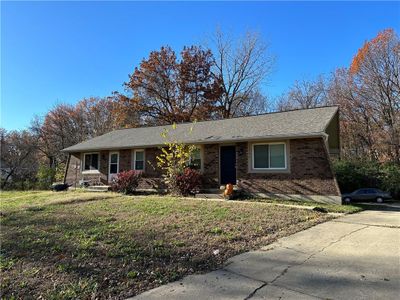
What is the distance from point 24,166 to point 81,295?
3159 cm

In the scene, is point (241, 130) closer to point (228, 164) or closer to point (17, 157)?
point (228, 164)

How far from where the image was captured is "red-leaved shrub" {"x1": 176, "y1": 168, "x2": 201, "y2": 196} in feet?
47.1

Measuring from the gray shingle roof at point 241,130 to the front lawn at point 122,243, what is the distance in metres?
4.11

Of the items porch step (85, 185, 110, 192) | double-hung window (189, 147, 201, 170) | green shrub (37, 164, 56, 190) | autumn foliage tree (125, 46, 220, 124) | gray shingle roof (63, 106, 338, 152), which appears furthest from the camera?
autumn foliage tree (125, 46, 220, 124)

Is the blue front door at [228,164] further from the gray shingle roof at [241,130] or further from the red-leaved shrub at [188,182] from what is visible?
the red-leaved shrub at [188,182]

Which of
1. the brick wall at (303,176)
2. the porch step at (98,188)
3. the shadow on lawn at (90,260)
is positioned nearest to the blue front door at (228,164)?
the brick wall at (303,176)

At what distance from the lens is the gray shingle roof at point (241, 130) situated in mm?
13211

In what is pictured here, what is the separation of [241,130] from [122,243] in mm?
10308

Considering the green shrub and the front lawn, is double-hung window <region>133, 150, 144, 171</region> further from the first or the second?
the green shrub

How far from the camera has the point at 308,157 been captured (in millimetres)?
12719

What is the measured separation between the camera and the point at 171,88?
3284 cm

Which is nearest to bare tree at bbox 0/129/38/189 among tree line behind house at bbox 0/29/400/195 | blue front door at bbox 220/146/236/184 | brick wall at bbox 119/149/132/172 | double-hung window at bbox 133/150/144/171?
tree line behind house at bbox 0/29/400/195

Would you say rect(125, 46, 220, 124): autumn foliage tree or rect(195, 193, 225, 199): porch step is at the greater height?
rect(125, 46, 220, 124): autumn foliage tree

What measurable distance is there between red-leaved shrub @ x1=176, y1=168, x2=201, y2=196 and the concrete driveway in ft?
26.2
